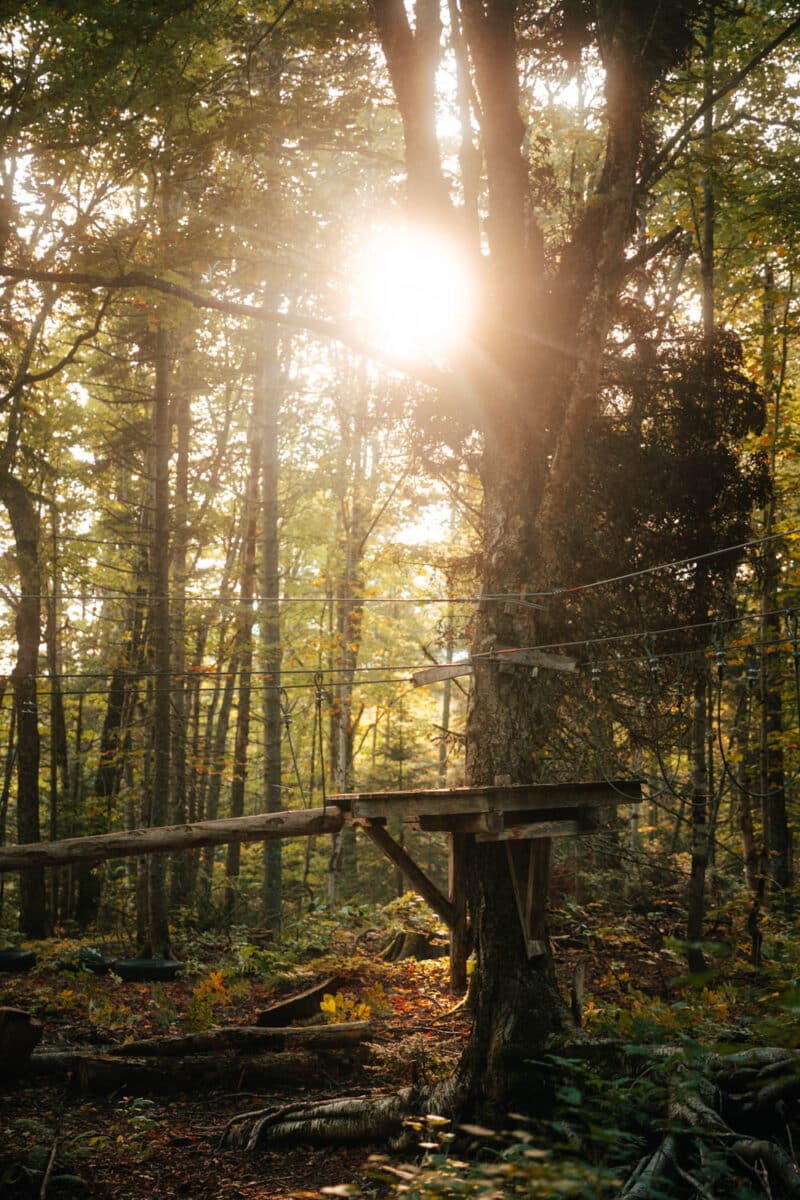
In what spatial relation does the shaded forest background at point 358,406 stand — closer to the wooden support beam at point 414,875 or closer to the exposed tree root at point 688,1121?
the wooden support beam at point 414,875

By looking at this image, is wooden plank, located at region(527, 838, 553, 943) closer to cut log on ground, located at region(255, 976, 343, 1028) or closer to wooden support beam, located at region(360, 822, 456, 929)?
wooden support beam, located at region(360, 822, 456, 929)

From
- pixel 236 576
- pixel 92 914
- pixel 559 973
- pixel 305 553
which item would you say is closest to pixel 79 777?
pixel 92 914

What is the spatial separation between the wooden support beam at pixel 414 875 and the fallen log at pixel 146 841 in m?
0.81

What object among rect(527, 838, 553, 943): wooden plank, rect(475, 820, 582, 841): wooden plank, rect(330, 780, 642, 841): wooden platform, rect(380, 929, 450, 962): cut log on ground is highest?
rect(330, 780, 642, 841): wooden platform

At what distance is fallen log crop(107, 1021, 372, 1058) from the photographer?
780 cm

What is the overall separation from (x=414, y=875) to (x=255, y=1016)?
140 inches

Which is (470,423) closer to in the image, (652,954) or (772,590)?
(772,590)

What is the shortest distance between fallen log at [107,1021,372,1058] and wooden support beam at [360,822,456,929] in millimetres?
1540

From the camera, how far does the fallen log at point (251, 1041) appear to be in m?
7.80

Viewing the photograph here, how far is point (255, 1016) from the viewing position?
948cm

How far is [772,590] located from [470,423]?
5.50m

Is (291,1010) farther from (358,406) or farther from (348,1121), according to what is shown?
(358,406)

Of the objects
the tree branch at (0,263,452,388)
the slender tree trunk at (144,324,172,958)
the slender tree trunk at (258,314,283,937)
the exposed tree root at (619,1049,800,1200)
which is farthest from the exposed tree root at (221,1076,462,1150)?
the slender tree trunk at (258,314,283,937)

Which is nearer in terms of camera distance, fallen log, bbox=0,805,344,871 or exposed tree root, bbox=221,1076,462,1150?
exposed tree root, bbox=221,1076,462,1150
